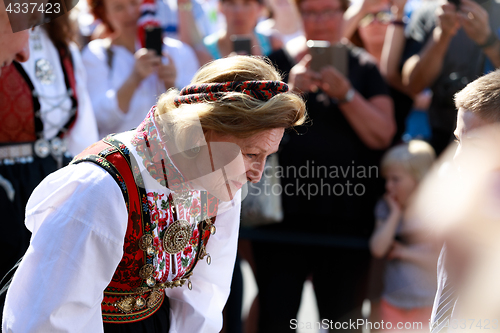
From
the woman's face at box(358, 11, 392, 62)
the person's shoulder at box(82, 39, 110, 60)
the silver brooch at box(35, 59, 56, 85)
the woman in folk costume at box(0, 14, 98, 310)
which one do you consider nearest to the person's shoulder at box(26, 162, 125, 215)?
the woman in folk costume at box(0, 14, 98, 310)

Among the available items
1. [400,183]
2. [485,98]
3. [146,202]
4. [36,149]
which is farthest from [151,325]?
[400,183]

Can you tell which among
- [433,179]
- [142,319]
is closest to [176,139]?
[142,319]

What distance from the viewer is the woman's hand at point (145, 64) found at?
2668 millimetres

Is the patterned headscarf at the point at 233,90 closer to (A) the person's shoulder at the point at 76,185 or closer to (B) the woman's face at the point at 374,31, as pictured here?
(A) the person's shoulder at the point at 76,185

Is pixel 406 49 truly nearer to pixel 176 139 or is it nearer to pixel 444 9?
pixel 444 9

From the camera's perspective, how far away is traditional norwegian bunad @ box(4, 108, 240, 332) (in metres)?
1.21

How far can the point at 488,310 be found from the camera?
131 cm

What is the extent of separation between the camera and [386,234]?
263 centimetres

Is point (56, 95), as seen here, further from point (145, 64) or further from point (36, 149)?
point (145, 64)

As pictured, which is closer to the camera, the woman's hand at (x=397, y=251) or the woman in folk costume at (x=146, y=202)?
the woman in folk costume at (x=146, y=202)

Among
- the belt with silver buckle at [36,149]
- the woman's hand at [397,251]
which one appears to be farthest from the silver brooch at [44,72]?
the woman's hand at [397,251]

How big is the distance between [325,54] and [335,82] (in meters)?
0.16

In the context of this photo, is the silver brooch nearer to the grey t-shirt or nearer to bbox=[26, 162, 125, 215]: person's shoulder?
bbox=[26, 162, 125, 215]: person's shoulder

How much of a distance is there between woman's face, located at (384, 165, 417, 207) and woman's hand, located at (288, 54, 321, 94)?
60cm
